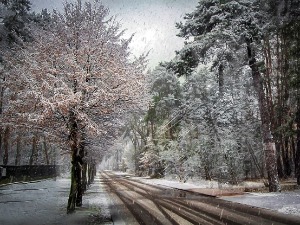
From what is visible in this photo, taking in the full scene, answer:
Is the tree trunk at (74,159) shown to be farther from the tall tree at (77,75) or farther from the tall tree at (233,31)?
the tall tree at (233,31)

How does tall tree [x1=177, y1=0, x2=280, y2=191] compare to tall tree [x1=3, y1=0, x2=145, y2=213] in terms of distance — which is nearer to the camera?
tall tree [x1=3, y1=0, x2=145, y2=213]

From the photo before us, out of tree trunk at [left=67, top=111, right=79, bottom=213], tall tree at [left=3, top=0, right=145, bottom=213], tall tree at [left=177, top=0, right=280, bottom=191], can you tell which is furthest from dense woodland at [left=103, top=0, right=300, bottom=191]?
tree trunk at [left=67, top=111, right=79, bottom=213]

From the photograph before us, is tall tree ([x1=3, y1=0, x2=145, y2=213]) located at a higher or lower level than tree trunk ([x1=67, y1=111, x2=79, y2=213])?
higher

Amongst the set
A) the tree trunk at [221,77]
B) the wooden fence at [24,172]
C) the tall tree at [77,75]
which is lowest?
the wooden fence at [24,172]

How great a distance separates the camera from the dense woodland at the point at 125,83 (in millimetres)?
11344

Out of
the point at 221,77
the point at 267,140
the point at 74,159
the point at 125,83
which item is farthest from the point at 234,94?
the point at 74,159

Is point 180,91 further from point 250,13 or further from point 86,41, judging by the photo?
point 86,41

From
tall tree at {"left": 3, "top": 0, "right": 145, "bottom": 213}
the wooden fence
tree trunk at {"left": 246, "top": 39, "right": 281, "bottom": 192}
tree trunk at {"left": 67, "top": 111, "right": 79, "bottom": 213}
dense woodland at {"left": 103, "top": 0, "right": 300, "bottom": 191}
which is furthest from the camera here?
the wooden fence

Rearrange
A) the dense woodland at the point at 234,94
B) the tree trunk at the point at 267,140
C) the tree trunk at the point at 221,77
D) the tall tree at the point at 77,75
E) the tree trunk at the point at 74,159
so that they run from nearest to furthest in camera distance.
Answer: the tall tree at the point at 77,75, the tree trunk at the point at 74,159, the dense woodland at the point at 234,94, the tree trunk at the point at 267,140, the tree trunk at the point at 221,77

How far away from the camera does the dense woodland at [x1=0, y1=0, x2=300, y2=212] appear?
11344 mm

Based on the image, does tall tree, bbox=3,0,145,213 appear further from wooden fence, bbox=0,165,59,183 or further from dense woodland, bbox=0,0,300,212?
wooden fence, bbox=0,165,59,183

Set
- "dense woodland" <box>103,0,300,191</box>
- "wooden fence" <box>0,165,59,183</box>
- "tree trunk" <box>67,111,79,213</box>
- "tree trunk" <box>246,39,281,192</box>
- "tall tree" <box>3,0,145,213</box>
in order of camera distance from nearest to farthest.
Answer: "tall tree" <box>3,0,145,213</box> → "tree trunk" <box>67,111,79,213</box> → "dense woodland" <box>103,0,300,191</box> → "tree trunk" <box>246,39,281,192</box> → "wooden fence" <box>0,165,59,183</box>

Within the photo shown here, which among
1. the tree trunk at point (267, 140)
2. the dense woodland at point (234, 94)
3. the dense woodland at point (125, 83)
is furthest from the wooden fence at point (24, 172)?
the tree trunk at point (267, 140)

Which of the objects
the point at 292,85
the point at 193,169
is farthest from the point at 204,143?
the point at 292,85
